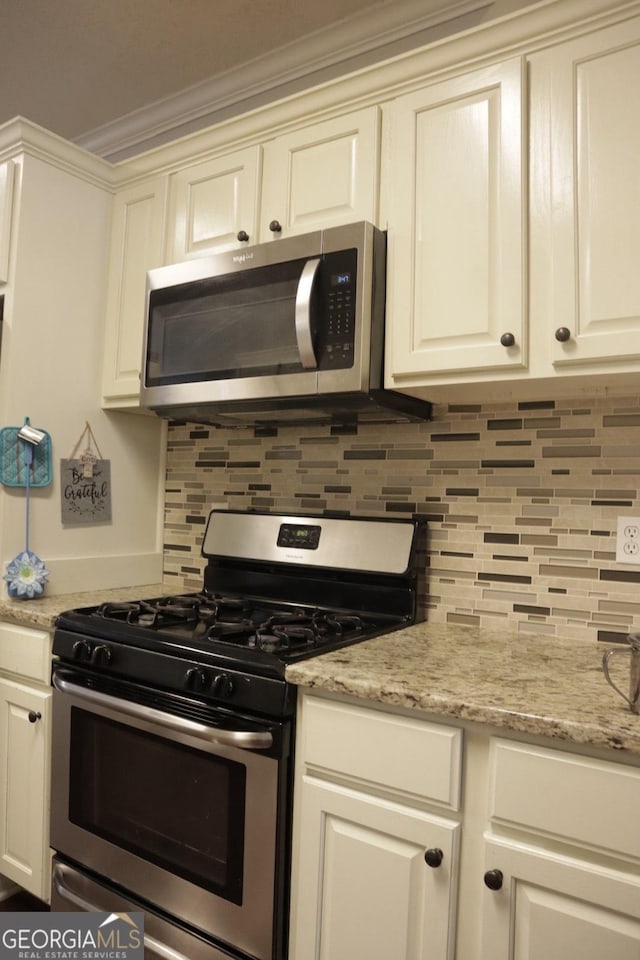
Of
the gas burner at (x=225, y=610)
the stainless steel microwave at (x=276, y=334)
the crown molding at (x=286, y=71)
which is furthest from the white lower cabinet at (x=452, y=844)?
the crown molding at (x=286, y=71)

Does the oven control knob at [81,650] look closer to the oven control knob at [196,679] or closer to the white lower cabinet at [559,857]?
the oven control knob at [196,679]

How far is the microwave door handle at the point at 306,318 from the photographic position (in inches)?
62.6

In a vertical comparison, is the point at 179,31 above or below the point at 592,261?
above

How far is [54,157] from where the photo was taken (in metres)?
2.06

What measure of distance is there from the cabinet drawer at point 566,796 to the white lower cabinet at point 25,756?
4.07ft

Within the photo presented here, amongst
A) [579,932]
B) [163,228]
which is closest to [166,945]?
[579,932]

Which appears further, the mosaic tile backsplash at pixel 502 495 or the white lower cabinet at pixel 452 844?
the mosaic tile backsplash at pixel 502 495

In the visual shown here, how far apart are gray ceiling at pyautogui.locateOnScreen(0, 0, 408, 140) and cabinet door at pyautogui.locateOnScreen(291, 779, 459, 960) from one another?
2164 mm

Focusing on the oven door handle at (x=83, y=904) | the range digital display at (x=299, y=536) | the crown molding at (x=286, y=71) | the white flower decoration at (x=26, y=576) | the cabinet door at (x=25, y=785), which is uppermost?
the crown molding at (x=286, y=71)

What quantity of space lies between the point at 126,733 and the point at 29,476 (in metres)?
0.84

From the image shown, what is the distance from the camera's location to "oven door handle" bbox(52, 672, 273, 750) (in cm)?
130

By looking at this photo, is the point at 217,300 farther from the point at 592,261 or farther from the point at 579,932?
the point at 579,932

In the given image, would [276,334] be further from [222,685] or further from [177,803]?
[177,803]

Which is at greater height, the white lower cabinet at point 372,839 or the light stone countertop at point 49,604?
the light stone countertop at point 49,604
